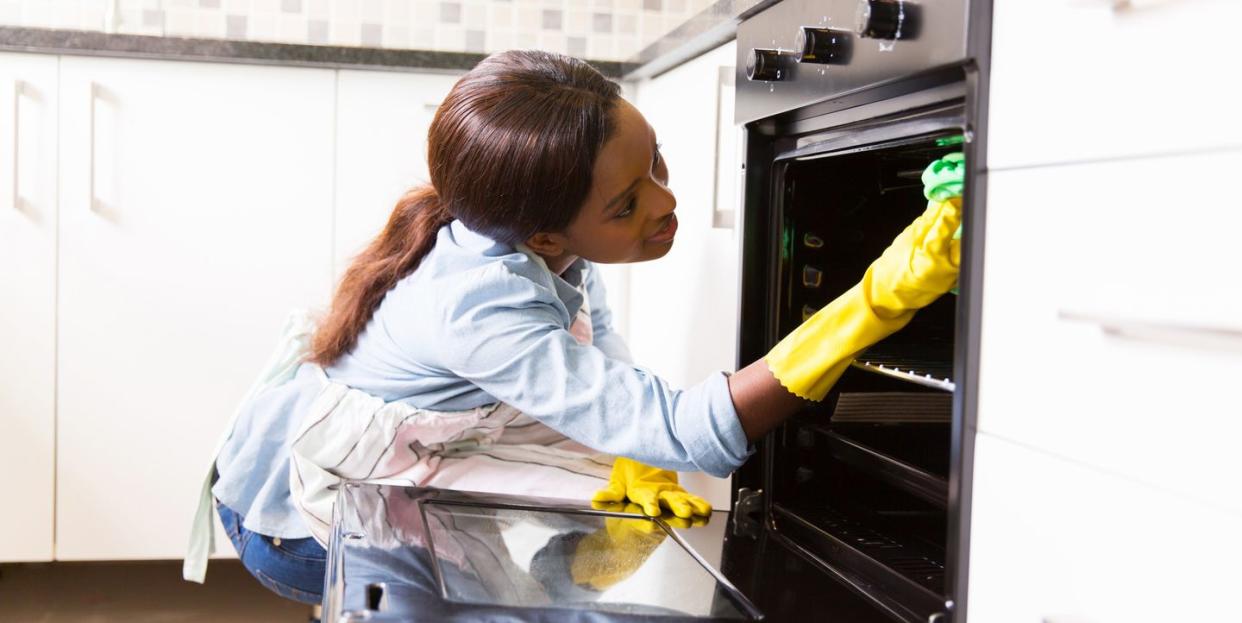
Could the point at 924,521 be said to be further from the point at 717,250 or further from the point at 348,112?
the point at 348,112

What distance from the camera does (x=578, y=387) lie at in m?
1.01

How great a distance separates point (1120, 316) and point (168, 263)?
5.61ft

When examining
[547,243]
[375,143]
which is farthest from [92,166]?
[547,243]

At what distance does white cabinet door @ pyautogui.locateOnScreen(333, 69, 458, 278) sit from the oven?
3.19 feet

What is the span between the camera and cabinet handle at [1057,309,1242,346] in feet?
1.64

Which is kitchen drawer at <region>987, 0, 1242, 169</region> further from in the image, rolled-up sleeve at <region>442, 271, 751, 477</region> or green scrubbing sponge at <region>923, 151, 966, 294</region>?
rolled-up sleeve at <region>442, 271, 751, 477</region>

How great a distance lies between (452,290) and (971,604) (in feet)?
1.85

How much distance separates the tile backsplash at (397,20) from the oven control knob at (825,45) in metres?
1.76

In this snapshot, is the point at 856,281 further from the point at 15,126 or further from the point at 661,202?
the point at 15,126

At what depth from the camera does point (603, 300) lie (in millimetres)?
1599

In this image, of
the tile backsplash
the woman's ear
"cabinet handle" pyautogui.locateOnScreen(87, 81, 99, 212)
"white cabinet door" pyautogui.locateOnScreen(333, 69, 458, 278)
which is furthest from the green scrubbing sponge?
the tile backsplash

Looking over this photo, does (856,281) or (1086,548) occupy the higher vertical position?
(856,281)

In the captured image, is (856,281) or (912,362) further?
(856,281)

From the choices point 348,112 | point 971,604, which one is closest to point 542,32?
point 348,112
